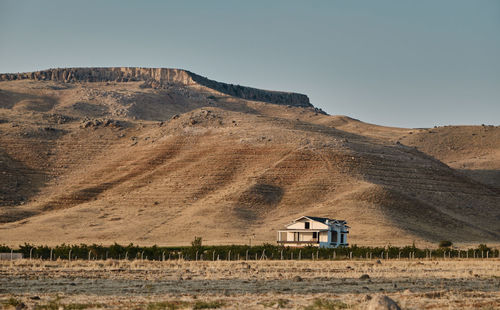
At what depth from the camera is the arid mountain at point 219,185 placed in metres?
101

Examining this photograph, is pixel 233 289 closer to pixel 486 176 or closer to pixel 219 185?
pixel 219 185

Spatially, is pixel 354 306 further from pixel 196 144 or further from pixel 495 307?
pixel 196 144

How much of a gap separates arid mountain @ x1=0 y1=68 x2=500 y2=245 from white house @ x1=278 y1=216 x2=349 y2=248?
14.1 ft

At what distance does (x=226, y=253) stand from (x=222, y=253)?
1.33ft

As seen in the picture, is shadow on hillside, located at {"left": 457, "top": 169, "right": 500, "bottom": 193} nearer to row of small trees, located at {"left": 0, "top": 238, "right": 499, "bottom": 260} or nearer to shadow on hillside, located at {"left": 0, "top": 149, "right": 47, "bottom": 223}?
row of small trees, located at {"left": 0, "top": 238, "right": 499, "bottom": 260}

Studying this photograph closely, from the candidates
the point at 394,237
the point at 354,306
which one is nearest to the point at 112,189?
the point at 394,237

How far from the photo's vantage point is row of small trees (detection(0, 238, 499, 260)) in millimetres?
61156

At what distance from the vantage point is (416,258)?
67.2m

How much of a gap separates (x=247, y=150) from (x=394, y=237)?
4502 centimetres

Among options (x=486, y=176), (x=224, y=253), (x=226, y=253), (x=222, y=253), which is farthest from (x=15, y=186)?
(x=486, y=176)

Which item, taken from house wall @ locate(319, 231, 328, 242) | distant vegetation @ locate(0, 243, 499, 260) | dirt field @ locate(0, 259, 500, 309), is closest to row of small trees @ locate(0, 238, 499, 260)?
distant vegetation @ locate(0, 243, 499, 260)

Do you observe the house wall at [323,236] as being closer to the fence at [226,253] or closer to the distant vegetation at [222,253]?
the fence at [226,253]

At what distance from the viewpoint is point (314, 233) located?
85.4 metres

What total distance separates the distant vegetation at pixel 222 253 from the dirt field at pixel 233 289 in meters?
16.7
